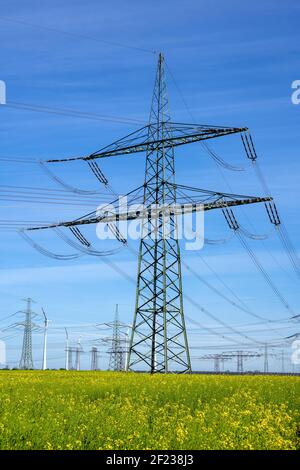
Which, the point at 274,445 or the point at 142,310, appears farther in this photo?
the point at 142,310

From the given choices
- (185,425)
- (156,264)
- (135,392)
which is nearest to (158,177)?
(156,264)

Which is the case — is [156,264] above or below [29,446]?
above

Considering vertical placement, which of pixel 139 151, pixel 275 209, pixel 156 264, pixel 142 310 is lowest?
pixel 142 310

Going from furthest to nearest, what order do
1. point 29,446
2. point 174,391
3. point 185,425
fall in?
1. point 174,391
2. point 185,425
3. point 29,446

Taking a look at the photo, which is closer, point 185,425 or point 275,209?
point 185,425

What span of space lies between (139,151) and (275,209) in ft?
36.3

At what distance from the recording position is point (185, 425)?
15000mm
